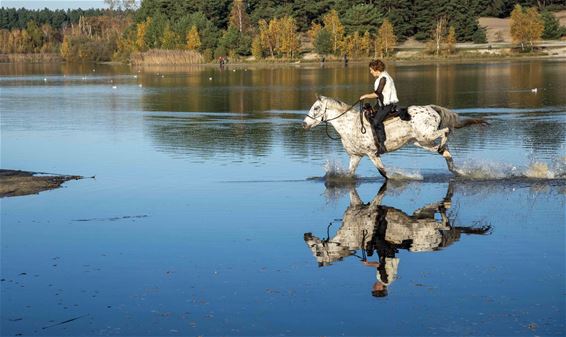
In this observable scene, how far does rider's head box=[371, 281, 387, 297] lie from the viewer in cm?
881

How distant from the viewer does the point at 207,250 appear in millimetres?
10945

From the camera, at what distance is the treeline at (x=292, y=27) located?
335ft

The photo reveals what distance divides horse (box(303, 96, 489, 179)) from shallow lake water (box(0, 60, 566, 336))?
2.06 feet

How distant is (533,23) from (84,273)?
311 feet

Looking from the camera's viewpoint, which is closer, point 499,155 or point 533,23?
point 499,155

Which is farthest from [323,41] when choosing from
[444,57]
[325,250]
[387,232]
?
[325,250]

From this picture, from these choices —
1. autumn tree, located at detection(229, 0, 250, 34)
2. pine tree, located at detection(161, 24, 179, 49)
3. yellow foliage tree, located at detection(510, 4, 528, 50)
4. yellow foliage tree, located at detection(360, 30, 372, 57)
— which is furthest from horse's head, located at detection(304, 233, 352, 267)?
pine tree, located at detection(161, 24, 179, 49)

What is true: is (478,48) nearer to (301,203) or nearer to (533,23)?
(533,23)

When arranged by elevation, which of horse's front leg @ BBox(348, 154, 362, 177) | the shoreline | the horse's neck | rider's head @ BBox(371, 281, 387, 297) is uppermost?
the shoreline

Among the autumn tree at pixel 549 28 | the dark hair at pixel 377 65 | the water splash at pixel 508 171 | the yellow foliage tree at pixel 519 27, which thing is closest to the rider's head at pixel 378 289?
the dark hair at pixel 377 65

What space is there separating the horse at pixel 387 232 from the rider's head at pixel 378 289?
109 cm

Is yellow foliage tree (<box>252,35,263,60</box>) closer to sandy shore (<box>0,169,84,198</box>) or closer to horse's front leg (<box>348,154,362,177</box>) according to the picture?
sandy shore (<box>0,169,84,198</box>)

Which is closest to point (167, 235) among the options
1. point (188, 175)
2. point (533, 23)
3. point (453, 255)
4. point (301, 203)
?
point (301, 203)

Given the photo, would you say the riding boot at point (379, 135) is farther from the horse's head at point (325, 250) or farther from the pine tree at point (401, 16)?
the pine tree at point (401, 16)
